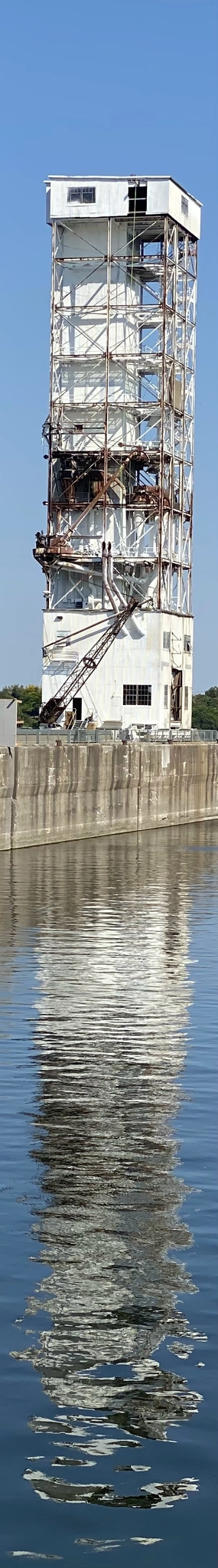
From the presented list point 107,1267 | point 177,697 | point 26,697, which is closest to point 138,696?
point 177,697

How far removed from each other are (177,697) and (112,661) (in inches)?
295

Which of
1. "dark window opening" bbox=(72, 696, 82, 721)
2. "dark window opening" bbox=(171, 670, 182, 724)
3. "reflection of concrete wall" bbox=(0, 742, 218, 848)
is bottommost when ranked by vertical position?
"reflection of concrete wall" bbox=(0, 742, 218, 848)

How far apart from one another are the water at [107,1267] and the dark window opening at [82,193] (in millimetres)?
56782

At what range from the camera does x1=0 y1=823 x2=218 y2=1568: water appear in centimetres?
819

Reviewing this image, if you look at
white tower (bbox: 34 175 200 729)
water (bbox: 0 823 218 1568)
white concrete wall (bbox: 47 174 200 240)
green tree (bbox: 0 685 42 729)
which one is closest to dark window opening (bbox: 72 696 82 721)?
white tower (bbox: 34 175 200 729)

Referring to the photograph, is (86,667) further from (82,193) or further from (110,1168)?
(110,1168)

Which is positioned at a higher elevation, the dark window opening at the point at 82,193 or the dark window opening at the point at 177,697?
the dark window opening at the point at 82,193

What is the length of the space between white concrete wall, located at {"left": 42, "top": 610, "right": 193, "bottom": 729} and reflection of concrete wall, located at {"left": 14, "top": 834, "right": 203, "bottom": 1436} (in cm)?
4550

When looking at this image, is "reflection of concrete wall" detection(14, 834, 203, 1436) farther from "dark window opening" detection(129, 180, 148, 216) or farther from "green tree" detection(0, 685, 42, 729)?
"green tree" detection(0, 685, 42, 729)

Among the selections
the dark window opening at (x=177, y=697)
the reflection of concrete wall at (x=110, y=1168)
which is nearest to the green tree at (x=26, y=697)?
the dark window opening at (x=177, y=697)

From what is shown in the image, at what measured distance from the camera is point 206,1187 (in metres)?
13.3

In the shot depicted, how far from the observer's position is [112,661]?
7525cm

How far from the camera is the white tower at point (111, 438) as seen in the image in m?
75.4

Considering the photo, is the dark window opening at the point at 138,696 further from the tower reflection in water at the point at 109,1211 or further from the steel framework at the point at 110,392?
the tower reflection in water at the point at 109,1211
